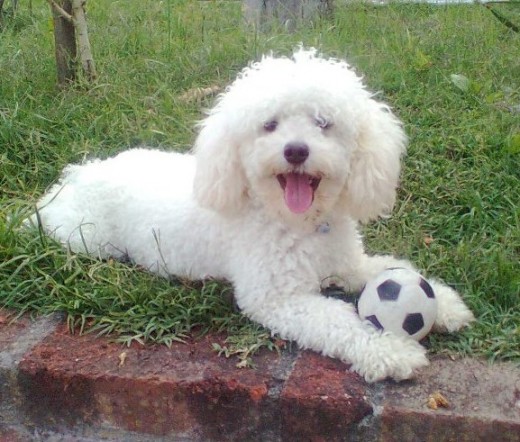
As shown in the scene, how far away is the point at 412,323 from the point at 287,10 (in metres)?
3.58

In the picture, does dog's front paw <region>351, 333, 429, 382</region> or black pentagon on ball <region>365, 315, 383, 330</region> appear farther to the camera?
black pentagon on ball <region>365, 315, 383, 330</region>

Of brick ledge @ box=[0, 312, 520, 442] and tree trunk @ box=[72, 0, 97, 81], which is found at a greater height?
tree trunk @ box=[72, 0, 97, 81]

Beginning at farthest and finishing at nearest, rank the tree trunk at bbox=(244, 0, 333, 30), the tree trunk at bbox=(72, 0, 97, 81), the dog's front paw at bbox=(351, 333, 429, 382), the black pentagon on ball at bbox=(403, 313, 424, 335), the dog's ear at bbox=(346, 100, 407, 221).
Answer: the tree trunk at bbox=(244, 0, 333, 30) → the tree trunk at bbox=(72, 0, 97, 81) → the dog's ear at bbox=(346, 100, 407, 221) → the black pentagon on ball at bbox=(403, 313, 424, 335) → the dog's front paw at bbox=(351, 333, 429, 382)

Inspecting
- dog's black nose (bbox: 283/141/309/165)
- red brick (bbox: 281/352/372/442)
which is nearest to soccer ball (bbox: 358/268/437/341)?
red brick (bbox: 281/352/372/442)

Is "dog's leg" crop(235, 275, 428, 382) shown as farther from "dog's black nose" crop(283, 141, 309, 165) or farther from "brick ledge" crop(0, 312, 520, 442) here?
"dog's black nose" crop(283, 141, 309, 165)

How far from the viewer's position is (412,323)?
2.79 m

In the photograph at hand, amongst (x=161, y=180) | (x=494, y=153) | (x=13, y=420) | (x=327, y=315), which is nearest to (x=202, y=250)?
(x=161, y=180)

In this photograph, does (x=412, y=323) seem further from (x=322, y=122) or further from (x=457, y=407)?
(x=322, y=122)

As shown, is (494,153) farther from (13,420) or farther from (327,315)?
(13,420)

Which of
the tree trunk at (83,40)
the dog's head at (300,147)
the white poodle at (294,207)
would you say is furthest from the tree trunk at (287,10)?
the dog's head at (300,147)

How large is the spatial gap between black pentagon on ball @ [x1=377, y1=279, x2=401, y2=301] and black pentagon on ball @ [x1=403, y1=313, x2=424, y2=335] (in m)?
0.08

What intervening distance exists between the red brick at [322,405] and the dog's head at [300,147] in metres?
0.58

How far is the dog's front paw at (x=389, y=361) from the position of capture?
266 cm

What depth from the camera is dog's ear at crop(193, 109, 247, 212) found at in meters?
2.95
